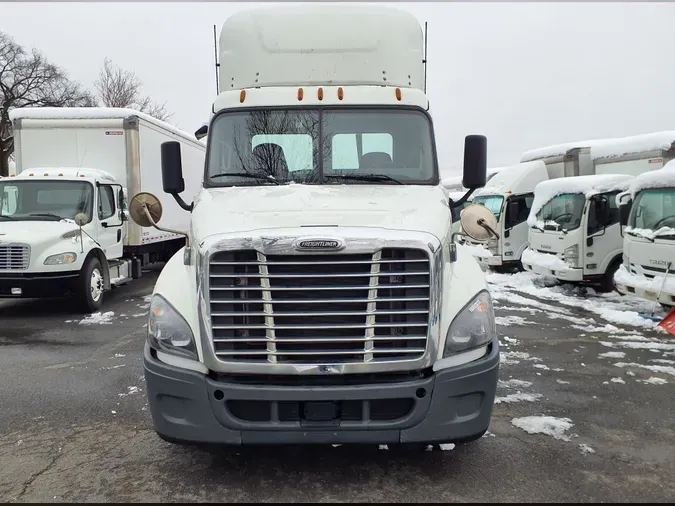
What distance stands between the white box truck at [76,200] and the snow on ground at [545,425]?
20.3 ft

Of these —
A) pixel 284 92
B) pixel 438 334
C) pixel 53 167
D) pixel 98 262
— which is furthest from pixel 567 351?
pixel 53 167

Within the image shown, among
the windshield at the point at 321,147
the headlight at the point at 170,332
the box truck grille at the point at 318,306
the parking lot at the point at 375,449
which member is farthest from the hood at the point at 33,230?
the box truck grille at the point at 318,306

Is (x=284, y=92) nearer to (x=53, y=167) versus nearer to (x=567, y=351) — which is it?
(x=567, y=351)

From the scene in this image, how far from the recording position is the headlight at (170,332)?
336 cm

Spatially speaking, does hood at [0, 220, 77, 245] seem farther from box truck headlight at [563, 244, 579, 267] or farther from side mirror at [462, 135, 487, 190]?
box truck headlight at [563, 244, 579, 267]

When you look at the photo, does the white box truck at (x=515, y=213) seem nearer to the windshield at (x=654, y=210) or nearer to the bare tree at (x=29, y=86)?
the windshield at (x=654, y=210)

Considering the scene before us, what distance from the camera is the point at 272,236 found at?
3.27 metres

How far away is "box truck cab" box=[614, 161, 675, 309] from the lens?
7.94 metres

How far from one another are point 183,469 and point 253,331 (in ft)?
4.07

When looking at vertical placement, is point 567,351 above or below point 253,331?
below

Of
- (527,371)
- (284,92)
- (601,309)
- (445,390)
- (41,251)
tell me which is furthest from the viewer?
(601,309)

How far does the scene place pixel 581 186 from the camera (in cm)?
1160

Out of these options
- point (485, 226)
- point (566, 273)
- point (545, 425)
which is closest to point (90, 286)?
point (485, 226)

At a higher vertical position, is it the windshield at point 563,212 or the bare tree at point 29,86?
the bare tree at point 29,86
